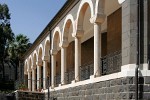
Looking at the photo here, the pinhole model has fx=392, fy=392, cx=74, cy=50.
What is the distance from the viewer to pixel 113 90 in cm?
1195

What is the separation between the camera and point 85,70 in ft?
55.9

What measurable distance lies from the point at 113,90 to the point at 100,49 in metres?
2.66

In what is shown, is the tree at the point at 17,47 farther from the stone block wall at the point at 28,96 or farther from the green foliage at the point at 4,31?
the stone block wall at the point at 28,96

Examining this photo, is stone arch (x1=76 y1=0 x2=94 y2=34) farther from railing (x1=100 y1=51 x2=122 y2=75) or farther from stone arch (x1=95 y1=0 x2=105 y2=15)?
railing (x1=100 y1=51 x2=122 y2=75)

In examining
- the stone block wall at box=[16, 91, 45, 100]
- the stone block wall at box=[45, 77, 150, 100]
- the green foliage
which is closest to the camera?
the stone block wall at box=[45, 77, 150, 100]

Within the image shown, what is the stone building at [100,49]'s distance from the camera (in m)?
10.8

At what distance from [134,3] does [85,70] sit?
6554 mm

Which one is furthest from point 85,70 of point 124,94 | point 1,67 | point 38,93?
point 1,67

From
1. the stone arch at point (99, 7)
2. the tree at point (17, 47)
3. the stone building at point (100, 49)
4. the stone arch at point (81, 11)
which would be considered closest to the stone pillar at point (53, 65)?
the stone building at point (100, 49)

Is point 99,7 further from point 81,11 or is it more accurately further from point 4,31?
point 4,31

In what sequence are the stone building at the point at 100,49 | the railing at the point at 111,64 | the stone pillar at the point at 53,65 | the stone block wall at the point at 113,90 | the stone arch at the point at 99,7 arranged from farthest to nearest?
the stone pillar at the point at 53,65 → the stone arch at the point at 99,7 → the railing at the point at 111,64 → the stone building at the point at 100,49 → the stone block wall at the point at 113,90

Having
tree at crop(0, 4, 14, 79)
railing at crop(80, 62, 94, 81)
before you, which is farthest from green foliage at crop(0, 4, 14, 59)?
railing at crop(80, 62, 94, 81)

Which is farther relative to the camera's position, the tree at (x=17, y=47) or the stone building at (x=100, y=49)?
the tree at (x=17, y=47)

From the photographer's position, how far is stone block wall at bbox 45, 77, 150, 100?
34.9 feet
